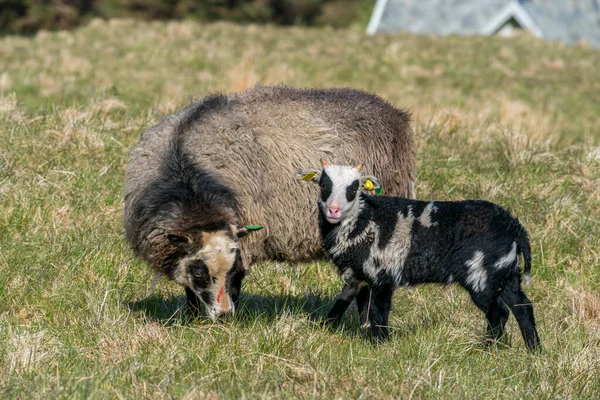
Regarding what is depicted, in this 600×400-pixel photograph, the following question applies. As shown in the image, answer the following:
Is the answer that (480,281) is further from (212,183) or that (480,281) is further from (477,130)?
(477,130)

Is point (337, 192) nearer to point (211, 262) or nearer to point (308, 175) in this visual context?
point (308, 175)

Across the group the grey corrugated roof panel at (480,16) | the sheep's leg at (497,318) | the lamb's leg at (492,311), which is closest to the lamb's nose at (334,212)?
the lamb's leg at (492,311)

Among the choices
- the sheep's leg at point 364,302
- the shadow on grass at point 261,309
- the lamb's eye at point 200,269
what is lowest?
the shadow on grass at point 261,309

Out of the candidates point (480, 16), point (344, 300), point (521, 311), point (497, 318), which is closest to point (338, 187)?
point (344, 300)

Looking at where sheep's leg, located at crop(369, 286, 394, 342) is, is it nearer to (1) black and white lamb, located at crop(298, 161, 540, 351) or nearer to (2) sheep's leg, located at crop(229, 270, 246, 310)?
(1) black and white lamb, located at crop(298, 161, 540, 351)

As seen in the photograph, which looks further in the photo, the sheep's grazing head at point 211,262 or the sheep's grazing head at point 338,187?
the sheep's grazing head at point 338,187

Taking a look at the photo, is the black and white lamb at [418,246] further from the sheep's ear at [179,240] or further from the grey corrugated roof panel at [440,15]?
the grey corrugated roof panel at [440,15]

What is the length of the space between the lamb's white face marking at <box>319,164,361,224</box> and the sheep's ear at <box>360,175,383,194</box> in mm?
73

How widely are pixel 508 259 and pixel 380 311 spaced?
100 centimetres

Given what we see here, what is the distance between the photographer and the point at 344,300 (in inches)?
269

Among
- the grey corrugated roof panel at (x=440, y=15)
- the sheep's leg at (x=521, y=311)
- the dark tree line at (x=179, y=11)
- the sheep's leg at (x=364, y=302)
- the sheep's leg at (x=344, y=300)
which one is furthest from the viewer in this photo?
the dark tree line at (x=179, y=11)

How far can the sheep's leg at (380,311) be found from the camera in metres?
6.57

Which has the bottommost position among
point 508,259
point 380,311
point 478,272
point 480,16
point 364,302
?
point 364,302

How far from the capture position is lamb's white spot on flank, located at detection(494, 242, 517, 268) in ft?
20.6
